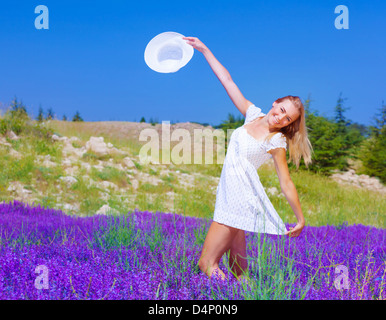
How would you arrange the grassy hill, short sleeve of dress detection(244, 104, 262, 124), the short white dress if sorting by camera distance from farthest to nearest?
the grassy hill, short sleeve of dress detection(244, 104, 262, 124), the short white dress

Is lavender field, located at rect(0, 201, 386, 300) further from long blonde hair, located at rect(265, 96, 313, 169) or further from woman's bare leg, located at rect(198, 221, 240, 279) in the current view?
long blonde hair, located at rect(265, 96, 313, 169)

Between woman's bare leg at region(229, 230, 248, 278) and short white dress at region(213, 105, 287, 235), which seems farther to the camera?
woman's bare leg at region(229, 230, 248, 278)

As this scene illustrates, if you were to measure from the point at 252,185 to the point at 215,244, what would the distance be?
23.5 inches

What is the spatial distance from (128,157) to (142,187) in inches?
96.3

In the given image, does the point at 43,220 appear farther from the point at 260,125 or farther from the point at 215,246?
the point at 260,125

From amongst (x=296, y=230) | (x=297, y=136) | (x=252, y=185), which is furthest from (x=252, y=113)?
(x=296, y=230)

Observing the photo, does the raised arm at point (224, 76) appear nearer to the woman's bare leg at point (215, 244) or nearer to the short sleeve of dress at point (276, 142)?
the short sleeve of dress at point (276, 142)

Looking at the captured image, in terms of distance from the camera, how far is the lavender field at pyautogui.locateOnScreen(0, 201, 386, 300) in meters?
2.82

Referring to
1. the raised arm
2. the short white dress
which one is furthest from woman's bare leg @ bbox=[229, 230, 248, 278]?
the raised arm

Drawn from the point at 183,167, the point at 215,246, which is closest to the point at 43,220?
the point at 215,246

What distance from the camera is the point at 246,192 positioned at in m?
3.17

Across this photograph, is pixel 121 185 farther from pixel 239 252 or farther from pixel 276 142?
pixel 276 142

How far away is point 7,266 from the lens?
327 cm

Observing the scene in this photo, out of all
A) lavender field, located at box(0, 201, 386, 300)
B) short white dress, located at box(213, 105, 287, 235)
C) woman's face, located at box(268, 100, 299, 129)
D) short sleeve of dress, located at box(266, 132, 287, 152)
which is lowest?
lavender field, located at box(0, 201, 386, 300)
